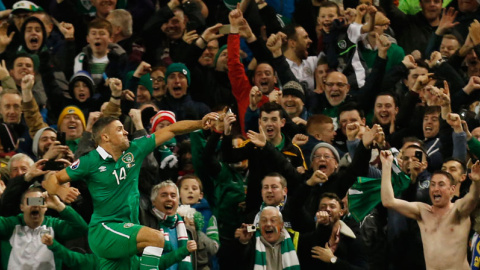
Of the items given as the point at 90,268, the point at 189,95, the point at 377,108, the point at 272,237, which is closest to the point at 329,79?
the point at 377,108

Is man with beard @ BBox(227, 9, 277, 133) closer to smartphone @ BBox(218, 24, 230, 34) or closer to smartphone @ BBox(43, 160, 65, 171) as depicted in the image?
smartphone @ BBox(218, 24, 230, 34)

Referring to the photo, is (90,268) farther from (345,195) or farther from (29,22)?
(29,22)

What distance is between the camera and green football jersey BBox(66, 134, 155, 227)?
13266mm

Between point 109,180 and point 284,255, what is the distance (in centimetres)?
230

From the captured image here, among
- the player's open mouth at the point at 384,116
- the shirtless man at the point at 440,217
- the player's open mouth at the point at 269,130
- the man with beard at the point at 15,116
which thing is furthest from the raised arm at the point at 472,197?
the man with beard at the point at 15,116

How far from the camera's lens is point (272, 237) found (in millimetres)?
14328

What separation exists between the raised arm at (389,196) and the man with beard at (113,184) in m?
2.10

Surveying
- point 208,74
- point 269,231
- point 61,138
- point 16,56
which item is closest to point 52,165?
point 61,138

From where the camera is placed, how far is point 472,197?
549 inches

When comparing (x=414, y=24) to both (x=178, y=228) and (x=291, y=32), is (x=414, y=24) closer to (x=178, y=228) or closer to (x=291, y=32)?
(x=291, y=32)

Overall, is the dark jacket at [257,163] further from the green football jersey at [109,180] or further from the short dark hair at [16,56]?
the short dark hair at [16,56]

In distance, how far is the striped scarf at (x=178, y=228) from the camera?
14273mm

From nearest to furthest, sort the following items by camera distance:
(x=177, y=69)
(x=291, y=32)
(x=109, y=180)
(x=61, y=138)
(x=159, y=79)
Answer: (x=109, y=180) < (x=61, y=138) < (x=177, y=69) < (x=159, y=79) < (x=291, y=32)

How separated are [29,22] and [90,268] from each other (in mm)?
4754
